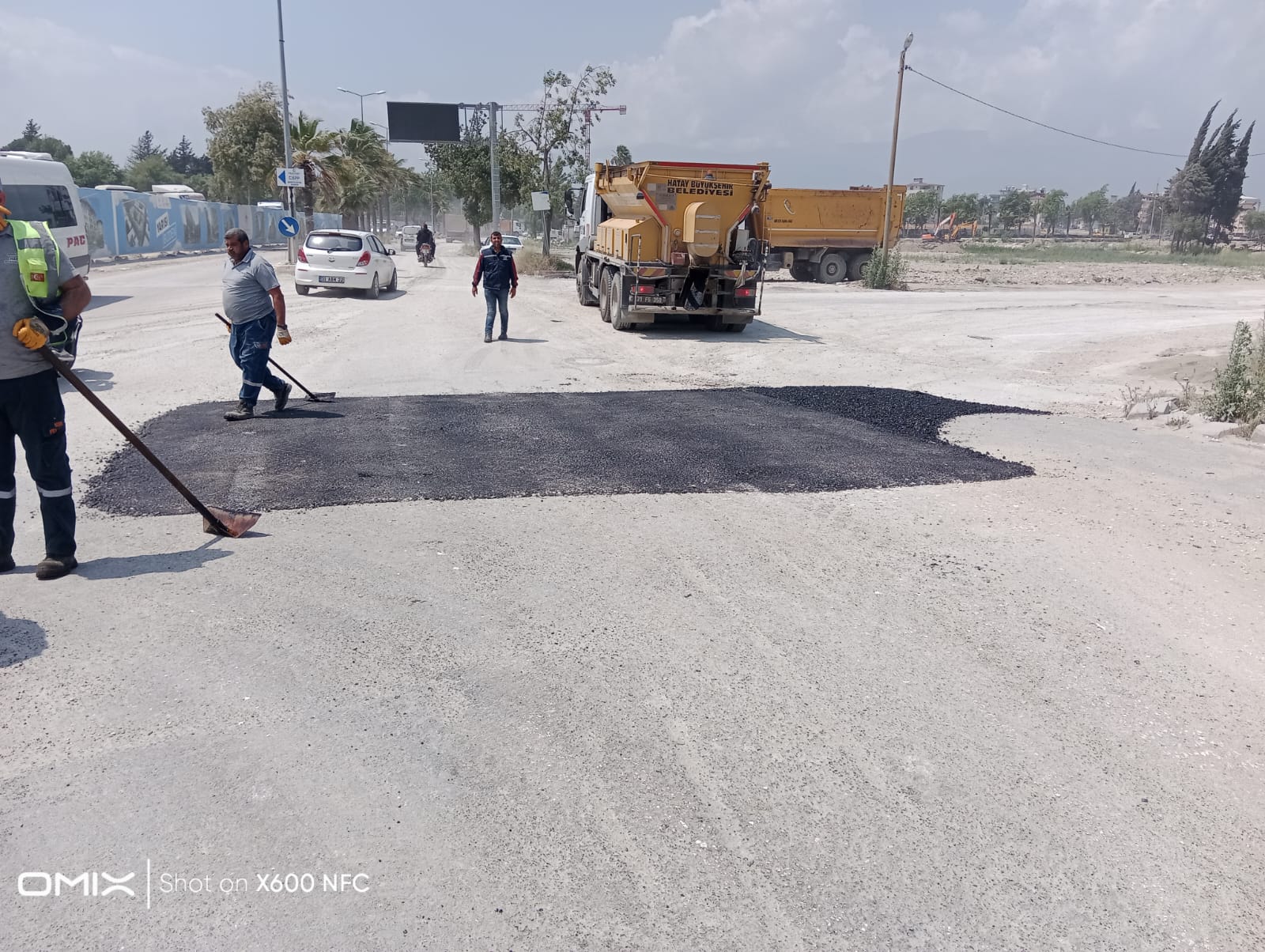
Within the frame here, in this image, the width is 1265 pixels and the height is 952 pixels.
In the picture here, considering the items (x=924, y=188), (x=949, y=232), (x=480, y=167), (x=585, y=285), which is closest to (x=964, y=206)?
(x=924, y=188)

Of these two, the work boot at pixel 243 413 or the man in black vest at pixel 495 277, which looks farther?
the man in black vest at pixel 495 277

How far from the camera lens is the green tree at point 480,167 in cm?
4006

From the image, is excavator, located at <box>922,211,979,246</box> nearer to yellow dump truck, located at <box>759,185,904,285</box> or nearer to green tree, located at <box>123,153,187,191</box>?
yellow dump truck, located at <box>759,185,904,285</box>

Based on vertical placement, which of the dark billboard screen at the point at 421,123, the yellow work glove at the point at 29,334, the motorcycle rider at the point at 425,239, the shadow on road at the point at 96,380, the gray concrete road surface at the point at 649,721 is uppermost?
the dark billboard screen at the point at 421,123

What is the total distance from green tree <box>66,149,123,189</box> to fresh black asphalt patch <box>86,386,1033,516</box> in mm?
81861

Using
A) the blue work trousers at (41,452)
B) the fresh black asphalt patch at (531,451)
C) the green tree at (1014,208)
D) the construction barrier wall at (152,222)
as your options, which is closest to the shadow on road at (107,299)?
the construction barrier wall at (152,222)

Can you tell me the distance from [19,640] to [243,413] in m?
4.87

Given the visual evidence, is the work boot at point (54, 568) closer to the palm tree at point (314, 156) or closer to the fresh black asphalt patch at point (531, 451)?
the fresh black asphalt patch at point (531, 451)

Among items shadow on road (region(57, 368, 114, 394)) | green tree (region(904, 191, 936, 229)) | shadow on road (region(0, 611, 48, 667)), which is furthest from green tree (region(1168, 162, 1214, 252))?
shadow on road (region(0, 611, 48, 667))

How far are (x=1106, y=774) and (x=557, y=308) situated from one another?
1835 centimetres

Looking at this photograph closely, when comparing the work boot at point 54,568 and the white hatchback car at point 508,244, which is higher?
the white hatchback car at point 508,244

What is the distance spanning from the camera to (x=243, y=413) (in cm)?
871

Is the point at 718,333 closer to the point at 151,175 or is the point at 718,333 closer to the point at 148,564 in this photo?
the point at 148,564

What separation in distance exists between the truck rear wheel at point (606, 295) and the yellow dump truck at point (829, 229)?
14723 mm
